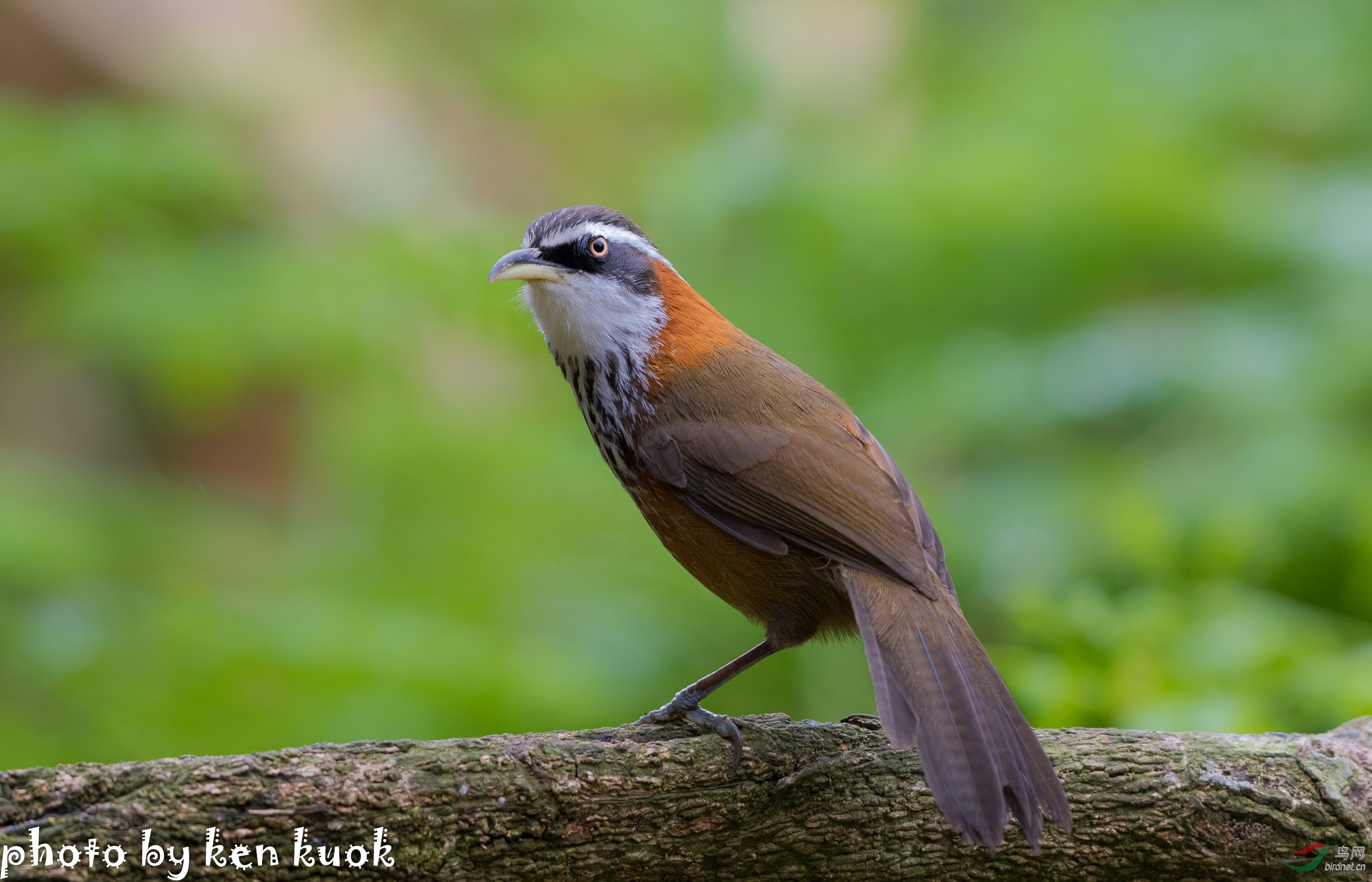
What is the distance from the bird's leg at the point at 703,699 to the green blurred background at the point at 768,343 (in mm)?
789

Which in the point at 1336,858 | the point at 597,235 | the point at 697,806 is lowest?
the point at 1336,858

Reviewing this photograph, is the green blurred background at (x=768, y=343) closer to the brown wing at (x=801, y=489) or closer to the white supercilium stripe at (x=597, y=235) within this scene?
the brown wing at (x=801, y=489)

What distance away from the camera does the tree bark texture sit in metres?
2.28

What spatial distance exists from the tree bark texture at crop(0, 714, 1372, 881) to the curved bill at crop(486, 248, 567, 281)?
119 cm

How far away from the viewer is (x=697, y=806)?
262cm

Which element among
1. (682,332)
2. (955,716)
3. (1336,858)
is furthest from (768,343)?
(1336,858)

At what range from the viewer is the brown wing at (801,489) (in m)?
2.99

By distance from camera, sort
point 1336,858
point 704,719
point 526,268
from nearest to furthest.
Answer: point 1336,858 → point 704,719 → point 526,268

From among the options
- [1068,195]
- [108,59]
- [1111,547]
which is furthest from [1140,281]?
[108,59]

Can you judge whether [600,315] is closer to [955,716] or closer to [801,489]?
[801,489]

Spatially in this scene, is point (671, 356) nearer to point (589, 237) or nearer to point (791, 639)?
point (589, 237)

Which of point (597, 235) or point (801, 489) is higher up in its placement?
point (597, 235)

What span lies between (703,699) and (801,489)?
57cm

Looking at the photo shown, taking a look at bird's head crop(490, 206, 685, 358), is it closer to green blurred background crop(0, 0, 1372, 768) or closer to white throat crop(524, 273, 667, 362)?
white throat crop(524, 273, 667, 362)
